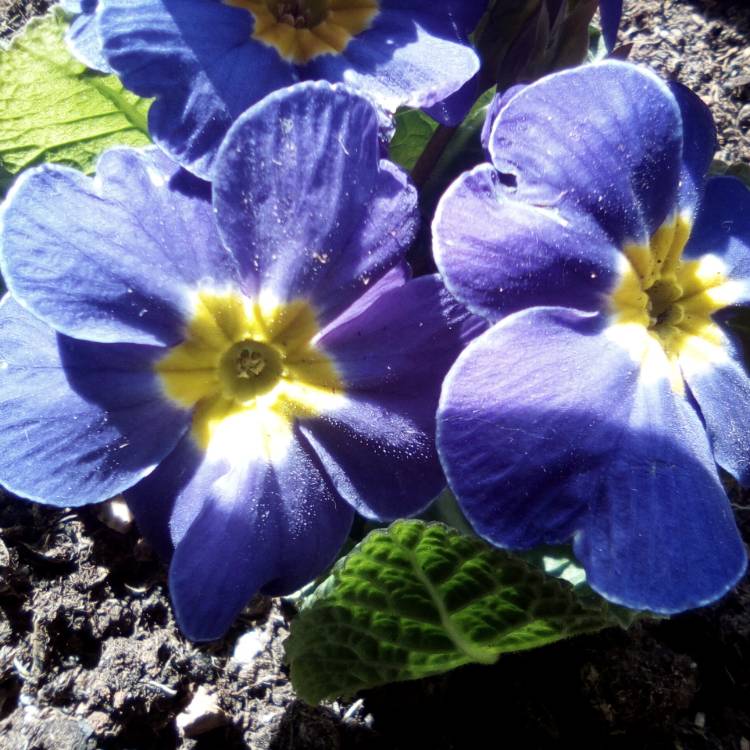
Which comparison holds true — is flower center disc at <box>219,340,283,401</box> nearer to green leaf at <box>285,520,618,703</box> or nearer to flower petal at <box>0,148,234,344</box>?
flower petal at <box>0,148,234,344</box>

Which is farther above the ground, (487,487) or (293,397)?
(487,487)

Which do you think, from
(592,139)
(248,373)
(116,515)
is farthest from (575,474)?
(116,515)

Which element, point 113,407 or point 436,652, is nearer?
point 113,407

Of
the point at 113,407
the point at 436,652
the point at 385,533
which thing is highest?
the point at 113,407

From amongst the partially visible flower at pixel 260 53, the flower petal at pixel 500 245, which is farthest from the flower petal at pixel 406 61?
the flower petal at pixel 500 245

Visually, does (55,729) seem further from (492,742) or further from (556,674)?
(556,674)

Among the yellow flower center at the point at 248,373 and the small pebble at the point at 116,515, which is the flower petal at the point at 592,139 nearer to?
the yellow flower center at the point at 248,373

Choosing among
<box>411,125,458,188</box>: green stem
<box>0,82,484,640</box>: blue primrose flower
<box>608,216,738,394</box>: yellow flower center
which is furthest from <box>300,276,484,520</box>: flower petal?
<box>411,125,458,188</box>: green stem

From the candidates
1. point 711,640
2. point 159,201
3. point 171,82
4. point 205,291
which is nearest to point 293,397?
point 205,291
